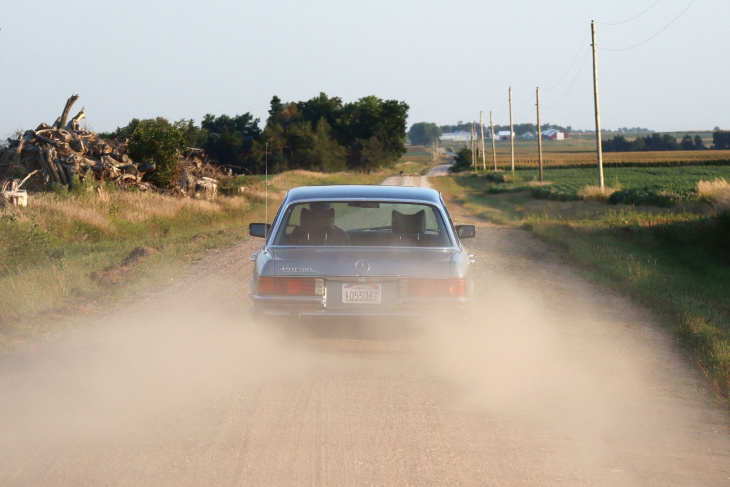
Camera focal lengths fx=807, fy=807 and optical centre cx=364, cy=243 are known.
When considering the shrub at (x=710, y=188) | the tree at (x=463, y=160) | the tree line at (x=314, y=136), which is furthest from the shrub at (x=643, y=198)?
the tree at (x=463, y=160)

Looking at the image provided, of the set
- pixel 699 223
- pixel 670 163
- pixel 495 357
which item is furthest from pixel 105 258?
pixel 670 163

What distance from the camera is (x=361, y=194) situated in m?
7.73

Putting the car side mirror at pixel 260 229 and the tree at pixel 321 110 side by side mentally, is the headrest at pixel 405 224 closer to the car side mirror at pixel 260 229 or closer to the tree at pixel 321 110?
the car side mirror at pixel 260 229

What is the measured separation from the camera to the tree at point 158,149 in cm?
2903

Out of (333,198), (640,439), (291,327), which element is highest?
(333,198)

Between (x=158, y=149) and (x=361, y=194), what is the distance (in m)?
22.8

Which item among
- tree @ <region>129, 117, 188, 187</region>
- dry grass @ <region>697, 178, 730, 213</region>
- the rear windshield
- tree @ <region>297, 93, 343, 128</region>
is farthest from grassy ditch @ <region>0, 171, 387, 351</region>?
tree @ <region>297, 93, 343, 128</region>

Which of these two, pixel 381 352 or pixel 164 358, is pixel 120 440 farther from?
pixel 381 352

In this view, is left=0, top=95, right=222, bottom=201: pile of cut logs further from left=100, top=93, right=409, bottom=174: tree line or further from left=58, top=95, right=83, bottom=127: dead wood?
left=100, top=93, right=409, bottom=174: tree line

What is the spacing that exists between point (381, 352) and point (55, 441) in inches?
129

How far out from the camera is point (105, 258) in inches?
587

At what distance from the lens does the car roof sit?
7.66m

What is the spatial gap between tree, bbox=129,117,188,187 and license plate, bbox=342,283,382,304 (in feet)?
77.6

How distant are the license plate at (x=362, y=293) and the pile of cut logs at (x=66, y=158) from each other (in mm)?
17089
